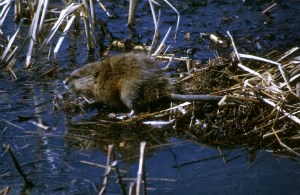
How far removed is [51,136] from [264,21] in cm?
372

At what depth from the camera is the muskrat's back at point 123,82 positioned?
5.45 metres

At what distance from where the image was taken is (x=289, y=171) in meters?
4.66

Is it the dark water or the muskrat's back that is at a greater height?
the muskrat's back

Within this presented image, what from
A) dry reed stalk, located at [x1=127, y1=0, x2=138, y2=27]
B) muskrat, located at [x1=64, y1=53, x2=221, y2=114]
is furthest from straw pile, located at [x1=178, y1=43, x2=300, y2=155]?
dry reed stalk, located at [x1=127, y1=0, x2=138, y2=27]

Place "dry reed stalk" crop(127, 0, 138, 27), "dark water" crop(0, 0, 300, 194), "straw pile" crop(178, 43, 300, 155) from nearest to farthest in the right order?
"dark water" crop(0, 0, 300, 194), "straw pile" crop(178, 43, 300, 155), "dry reed stalk" crop(127, 0, 138, 27)

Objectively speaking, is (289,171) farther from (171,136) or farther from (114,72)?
(114,72)

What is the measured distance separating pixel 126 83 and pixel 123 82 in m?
0.05

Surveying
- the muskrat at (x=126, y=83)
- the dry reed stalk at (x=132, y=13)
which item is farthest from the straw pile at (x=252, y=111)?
the dry reed stalk at (x=132, y=13)

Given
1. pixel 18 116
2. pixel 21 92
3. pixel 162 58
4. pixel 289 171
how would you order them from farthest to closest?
pixel 162 58, pixel 21 92, pixel 18 116, pixel 289 171

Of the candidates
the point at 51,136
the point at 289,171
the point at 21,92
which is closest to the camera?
the point at 289,171

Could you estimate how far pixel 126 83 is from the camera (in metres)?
5.47

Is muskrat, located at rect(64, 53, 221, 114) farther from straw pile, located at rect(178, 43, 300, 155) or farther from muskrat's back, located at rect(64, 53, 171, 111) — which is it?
straw pile, located at rect(178, 43, 300, 155)

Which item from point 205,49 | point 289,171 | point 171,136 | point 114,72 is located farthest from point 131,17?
point 289,171

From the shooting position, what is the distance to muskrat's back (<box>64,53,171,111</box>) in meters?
5.45
